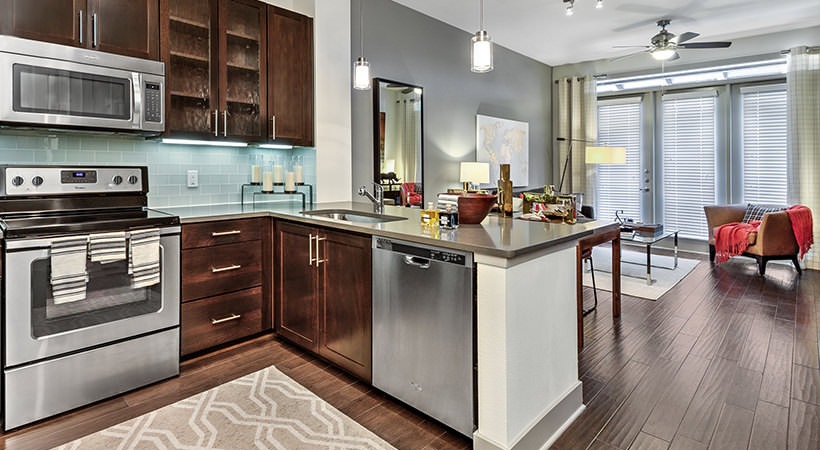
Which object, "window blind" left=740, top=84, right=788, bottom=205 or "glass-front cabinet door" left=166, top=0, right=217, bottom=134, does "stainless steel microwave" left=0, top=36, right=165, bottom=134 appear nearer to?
"glass-front cabinet door" left=166, top=0, right=217, bottom=134

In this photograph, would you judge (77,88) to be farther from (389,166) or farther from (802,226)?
(802,226)

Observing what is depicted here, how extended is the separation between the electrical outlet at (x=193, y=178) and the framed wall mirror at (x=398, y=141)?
5.39ft

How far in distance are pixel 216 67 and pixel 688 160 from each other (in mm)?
6463

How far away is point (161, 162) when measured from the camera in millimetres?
3084

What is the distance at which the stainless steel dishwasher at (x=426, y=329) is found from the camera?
1.81m

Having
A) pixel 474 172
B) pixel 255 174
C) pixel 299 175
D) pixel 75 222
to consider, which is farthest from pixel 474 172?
pixel 75 222

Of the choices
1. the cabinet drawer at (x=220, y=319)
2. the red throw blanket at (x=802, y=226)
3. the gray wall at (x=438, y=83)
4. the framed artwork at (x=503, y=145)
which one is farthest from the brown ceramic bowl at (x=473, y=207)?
the red throw blanket at (x=802, y=226)

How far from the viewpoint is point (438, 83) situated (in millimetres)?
5070

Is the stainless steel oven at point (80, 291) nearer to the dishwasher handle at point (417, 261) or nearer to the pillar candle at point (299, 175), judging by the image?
the pillar candle at point (299, 175)

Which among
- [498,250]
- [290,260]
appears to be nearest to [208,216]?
[290,260]

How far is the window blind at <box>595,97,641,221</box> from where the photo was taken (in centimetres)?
694

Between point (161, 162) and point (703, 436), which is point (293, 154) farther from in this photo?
point (703, 436)

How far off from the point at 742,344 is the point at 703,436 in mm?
1428

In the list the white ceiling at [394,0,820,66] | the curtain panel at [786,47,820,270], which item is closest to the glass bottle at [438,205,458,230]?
the white ceiling at [394,0,820,66]
